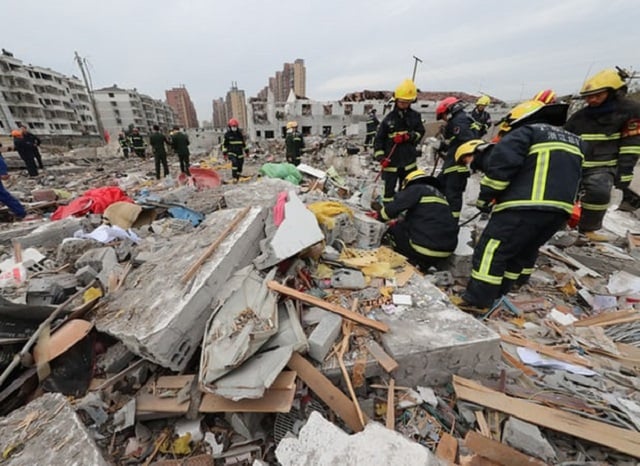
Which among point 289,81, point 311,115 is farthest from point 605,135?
point 289,81

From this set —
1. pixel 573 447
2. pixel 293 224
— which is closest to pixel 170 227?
pixel 293 224

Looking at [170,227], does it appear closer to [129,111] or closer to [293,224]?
[293,224]

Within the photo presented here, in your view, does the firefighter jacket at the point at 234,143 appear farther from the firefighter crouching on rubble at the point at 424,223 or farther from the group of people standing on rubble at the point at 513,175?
the firefighter crouching on rubble at the point at 424,223

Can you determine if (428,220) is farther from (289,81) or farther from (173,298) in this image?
(289,81)

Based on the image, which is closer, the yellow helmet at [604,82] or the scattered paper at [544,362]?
the scattered paper at [544,362]

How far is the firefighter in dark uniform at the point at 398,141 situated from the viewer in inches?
179

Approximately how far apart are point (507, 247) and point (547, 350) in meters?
0.89

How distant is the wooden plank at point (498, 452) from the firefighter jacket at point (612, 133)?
3.53m

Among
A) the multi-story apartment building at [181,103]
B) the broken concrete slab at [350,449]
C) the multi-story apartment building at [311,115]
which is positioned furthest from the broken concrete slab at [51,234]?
the multi-story apartment building at [181,103]

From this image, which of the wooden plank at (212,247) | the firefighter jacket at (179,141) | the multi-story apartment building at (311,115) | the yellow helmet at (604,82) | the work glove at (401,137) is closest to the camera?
the wooden plank at (212,247)

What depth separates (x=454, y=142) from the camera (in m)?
4.20

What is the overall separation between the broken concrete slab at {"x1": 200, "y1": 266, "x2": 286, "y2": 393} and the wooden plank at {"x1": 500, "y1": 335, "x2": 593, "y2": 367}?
2.06m

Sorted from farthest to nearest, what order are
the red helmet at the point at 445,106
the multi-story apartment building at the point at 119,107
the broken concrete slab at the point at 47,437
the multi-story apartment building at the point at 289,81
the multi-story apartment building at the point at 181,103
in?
the multi-story apartment building at the point at 181,103
the multi-story apartment building at the point at 119,107
the multi-story apartment building at the point at 289,81
the red helmet at the point at 445,106
the broken concrete slab at the point at 47,437

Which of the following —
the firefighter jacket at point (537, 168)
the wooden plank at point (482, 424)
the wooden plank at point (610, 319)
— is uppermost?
the firefighter jacket at point (537, 168)
